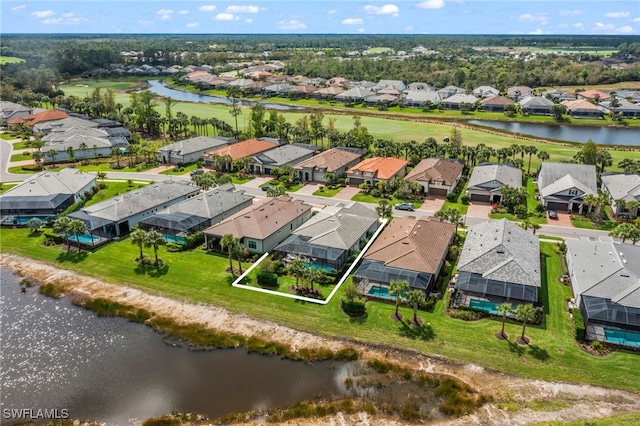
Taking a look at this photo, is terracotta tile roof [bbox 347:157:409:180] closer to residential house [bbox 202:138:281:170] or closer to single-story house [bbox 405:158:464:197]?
single-story house [bbox 405:158:464:197]

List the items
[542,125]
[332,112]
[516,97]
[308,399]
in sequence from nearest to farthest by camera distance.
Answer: [308,399], [542,125], [332,112], [516,97]

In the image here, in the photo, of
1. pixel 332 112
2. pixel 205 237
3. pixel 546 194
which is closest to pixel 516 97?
pixel 332 112

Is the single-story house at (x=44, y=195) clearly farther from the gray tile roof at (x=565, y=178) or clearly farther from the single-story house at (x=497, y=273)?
the gray tile roof at (x=565, y=178)

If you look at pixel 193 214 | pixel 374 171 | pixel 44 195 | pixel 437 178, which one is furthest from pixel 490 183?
pixel 44 195

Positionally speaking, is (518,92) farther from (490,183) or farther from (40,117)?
(40,117)

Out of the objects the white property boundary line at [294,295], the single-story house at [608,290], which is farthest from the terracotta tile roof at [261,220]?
the single-story house at [608,290]

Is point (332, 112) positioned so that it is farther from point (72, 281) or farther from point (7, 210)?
point (72, 281)

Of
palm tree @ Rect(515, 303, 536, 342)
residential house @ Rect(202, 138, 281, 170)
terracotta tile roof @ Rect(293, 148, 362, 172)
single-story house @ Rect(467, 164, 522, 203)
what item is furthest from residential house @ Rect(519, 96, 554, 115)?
palm tree @ Rect(515, 303, 536, 342)
